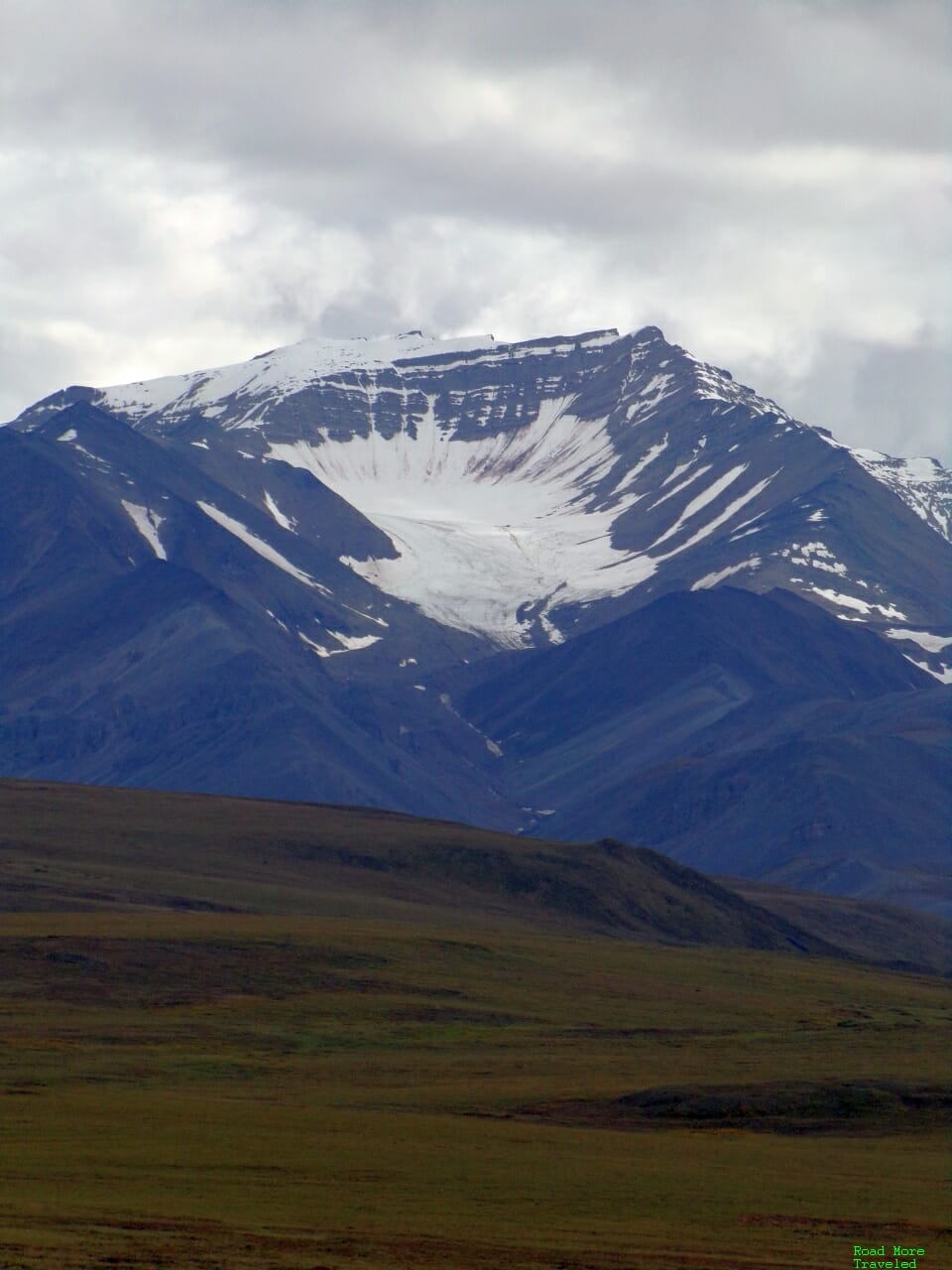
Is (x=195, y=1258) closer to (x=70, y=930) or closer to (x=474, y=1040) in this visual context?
(x=474, y=1040)

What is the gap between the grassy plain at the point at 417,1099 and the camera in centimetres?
4184

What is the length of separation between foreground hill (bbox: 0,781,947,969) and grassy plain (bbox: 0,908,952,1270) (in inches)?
771

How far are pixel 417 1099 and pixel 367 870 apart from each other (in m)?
104

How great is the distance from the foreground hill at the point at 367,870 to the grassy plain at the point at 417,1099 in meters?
19.6

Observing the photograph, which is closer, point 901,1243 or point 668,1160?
point 901,1243

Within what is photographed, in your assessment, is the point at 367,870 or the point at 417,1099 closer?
the point at 417,1099

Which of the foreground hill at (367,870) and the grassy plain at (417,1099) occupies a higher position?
the foreground hill at (367,870)

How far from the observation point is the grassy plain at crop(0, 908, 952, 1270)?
41.8m

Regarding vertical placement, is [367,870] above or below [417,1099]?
above

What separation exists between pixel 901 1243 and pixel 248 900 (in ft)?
347

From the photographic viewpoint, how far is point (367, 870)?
569 ft

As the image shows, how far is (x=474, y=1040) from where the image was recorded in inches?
3602

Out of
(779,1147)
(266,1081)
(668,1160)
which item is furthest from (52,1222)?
(266,1081)

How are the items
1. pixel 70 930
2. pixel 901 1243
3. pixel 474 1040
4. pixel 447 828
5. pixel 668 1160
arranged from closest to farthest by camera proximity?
pixel 901 1243 < pixel 668 1160 < pixel 474 1040 < pixel 70 930 < pixel 447 828
